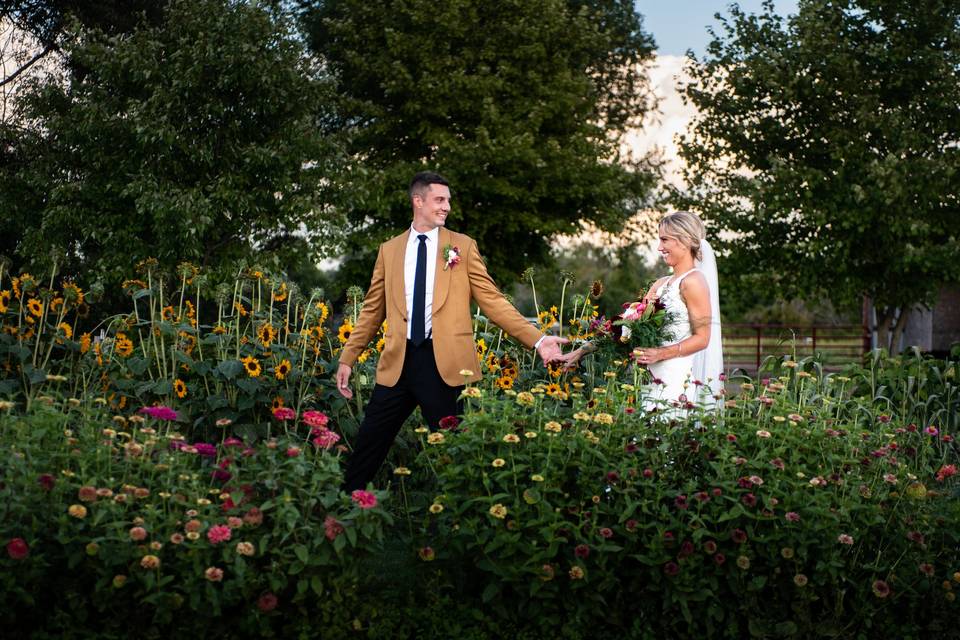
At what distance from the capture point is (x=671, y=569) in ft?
12.9

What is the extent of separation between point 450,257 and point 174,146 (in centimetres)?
1556

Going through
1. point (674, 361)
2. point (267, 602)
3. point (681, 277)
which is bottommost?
point (267, 602)

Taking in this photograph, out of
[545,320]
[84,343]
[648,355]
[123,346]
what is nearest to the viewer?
[648,355]

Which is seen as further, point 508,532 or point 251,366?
point 251,366

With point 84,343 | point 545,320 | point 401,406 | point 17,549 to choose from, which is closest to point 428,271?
point 401,406

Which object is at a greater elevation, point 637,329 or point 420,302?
point 420,302

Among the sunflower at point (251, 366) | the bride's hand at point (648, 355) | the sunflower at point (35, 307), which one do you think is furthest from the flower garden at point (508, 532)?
the sunflower at point (35, 307)

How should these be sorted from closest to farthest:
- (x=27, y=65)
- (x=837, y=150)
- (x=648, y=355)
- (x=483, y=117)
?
(x=648, y=355)
(x=837, y=150)
(x=27, y=65)
(x=483, y=117)

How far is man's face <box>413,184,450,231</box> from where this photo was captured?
16.7 feet

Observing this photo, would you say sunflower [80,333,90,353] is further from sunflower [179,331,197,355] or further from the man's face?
the man's face

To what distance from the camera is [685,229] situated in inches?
214

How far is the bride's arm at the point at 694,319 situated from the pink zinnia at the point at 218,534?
8.41 ft

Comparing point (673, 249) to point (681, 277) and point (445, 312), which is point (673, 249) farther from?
point (445, 312)

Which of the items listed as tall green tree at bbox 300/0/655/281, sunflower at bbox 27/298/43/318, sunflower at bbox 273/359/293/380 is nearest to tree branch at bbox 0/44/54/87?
tall green tree at bbox 300/0/655/281
